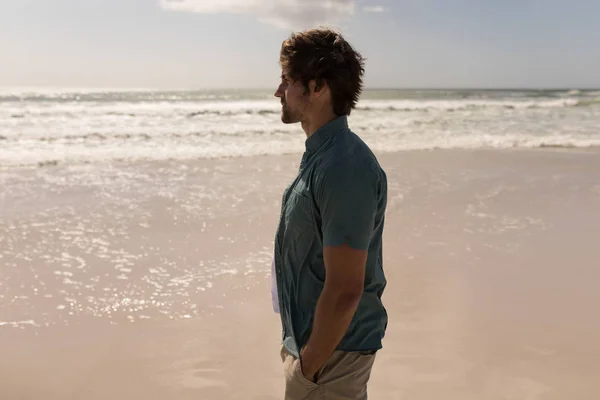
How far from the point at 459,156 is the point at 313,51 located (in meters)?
12.7

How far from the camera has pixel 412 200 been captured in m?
8.30

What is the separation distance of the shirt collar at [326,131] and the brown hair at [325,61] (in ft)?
0.12

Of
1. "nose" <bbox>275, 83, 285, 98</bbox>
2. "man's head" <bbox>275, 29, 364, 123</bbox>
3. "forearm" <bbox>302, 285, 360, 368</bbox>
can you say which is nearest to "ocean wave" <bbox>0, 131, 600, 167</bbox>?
"nose" <bbox>275, 83, 285, 98</bbox>

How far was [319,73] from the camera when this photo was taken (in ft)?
5.33

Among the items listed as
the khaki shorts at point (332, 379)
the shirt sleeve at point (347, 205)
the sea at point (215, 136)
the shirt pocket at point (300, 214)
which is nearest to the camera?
the shirt sleeve at point (347, 205)

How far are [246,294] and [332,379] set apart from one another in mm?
3228

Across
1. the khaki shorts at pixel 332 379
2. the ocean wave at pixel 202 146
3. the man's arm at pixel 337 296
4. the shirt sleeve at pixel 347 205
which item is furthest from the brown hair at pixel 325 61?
the ocean wave at pixel 202 146

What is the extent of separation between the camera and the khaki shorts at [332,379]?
1.71 m

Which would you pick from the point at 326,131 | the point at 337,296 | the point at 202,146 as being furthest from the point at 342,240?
the point at 202,146

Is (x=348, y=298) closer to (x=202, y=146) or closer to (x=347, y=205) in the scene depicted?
(x=347, y=205)

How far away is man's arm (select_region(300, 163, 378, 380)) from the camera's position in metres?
1.49

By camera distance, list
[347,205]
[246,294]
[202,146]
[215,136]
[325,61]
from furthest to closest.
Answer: [215,136], [202,146], [246,294], [325,61], [347,205]

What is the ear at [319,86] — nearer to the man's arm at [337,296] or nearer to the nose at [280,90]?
the nose at [280,90]

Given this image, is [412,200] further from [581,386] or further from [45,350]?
[45,350]
